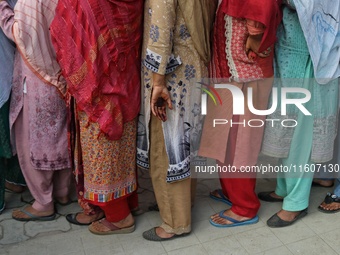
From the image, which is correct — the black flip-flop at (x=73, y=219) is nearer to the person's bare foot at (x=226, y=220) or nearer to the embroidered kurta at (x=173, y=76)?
the embroidered kurta at (x=173, y=76)

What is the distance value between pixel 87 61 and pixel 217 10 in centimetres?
78

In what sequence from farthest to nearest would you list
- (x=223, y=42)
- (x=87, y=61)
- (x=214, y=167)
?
1. (x=214, y=167)
2. (x=223, y=42)
3. (x=87, y=61)

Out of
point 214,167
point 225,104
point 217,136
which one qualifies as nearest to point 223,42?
point 225,104

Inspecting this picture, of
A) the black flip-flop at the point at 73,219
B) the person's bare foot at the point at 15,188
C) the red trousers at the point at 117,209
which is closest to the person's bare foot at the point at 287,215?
the red trousers at the point at 117,209

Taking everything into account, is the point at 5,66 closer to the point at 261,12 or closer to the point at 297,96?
the point at 261,12

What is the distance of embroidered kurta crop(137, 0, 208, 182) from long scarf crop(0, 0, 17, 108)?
866mm

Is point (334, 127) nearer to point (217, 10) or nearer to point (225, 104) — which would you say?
point (225, 104)

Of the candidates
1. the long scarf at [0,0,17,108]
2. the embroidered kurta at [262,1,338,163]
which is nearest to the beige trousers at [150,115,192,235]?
the embroidered kurta at [262,1,338,163]

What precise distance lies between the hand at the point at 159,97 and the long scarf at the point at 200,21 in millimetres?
274

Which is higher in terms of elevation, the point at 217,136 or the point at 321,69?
the point at 321,69

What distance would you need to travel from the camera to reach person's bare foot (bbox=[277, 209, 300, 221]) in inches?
116

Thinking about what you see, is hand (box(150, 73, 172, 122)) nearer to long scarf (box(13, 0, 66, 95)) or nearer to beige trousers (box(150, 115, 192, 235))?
beige trousers (box(150, 115, 192, 235))

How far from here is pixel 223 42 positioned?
262 centimetres

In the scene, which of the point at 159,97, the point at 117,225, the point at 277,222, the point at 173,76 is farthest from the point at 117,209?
the point at 277,222
